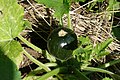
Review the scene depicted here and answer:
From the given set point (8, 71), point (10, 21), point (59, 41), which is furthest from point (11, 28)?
point (8, 71)

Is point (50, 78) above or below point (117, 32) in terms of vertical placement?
below

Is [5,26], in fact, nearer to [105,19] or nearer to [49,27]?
[49,27]

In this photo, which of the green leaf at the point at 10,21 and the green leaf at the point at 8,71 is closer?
the green leaf at the point at 8,71

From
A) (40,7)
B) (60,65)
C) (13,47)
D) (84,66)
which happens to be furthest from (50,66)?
(40,7)

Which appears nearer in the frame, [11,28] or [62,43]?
[11,28]

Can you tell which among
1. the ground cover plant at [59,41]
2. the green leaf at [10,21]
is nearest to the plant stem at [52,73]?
the ground cover plant at [59,41]

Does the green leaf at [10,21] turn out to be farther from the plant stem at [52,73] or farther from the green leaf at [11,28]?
the plant stem at [52,73]

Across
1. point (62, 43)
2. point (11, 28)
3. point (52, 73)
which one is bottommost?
point (52, 73)

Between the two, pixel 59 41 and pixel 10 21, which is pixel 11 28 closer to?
pixel 10 21
